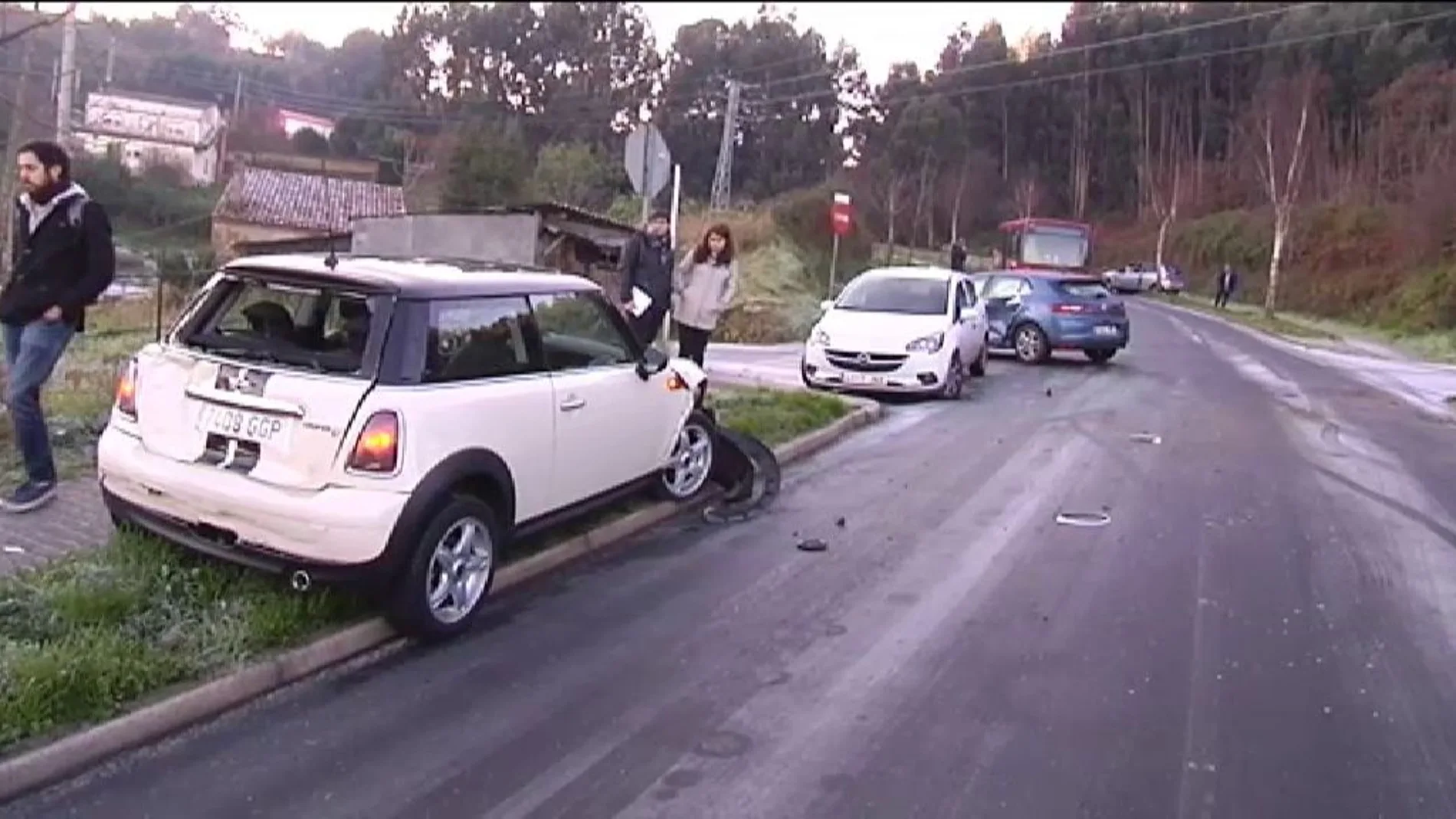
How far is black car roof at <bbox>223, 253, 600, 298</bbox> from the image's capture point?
5.73 meters

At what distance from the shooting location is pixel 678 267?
12180 mm

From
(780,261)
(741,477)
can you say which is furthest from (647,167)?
(780,261)

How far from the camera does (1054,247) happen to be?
40.5 metres

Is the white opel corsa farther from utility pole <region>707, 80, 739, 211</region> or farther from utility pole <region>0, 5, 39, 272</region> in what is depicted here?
utility pole <region>707, 80, 739, 211</region>

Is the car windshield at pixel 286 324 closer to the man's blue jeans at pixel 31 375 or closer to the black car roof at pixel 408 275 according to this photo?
the black car roof at pixel 408 275

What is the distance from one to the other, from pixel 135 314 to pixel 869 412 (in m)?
16.7

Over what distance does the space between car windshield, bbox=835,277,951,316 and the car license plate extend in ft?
38.0

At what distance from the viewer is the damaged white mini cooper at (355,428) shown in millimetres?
5312

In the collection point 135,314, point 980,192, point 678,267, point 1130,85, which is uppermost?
point 1130,85

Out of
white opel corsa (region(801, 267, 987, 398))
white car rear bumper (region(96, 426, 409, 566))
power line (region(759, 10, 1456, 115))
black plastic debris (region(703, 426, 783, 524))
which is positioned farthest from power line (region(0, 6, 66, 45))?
power line (region(759, 10, 1456, 115))

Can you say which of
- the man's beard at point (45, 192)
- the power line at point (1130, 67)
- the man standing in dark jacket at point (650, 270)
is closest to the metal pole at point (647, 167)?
the man standing in dark jacket at point (650, 270)

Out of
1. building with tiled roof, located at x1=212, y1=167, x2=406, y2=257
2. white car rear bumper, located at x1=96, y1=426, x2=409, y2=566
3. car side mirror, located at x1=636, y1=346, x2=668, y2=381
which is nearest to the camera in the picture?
white car rear bumper, located at x1=96, y1=426, x2=409, y2=566

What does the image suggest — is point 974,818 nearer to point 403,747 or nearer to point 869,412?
point 403,747

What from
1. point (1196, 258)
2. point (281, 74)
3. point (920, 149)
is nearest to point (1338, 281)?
point (1196, 258)
